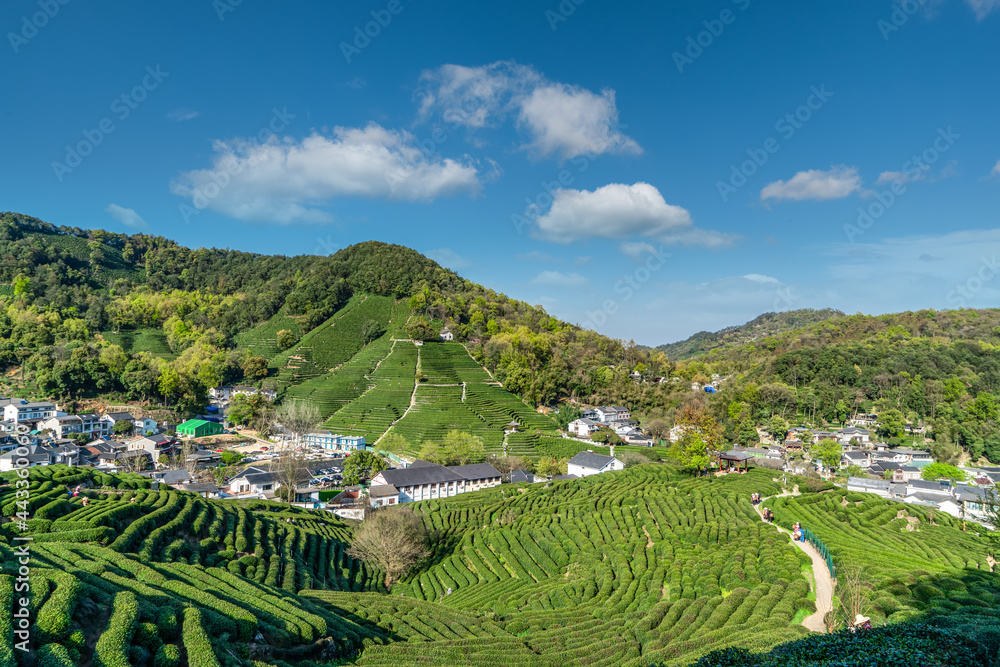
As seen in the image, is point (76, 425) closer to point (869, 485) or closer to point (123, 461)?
point (123, 461)

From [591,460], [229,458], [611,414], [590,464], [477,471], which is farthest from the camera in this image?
[611,414]

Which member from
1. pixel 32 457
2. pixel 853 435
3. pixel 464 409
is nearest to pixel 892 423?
pixel 853 435

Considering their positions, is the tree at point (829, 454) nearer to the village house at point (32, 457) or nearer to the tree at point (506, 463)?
the tree at point (506, 463)

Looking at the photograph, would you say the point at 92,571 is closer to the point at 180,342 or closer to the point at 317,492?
the point at 317,492

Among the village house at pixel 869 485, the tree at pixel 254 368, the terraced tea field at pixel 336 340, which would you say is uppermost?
the terraced tea field at pixel 336 340

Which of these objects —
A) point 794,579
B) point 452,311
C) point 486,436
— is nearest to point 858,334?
point 452,311

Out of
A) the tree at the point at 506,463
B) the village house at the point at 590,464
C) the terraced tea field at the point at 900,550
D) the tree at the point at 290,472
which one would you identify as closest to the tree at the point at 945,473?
the terraced tea field at the point at 900,550
